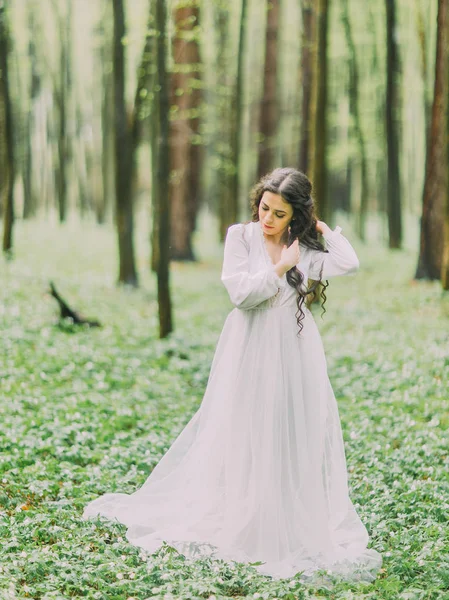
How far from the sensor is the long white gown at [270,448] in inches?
183

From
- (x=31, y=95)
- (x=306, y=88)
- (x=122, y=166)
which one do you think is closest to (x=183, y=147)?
(x=306, y=88)

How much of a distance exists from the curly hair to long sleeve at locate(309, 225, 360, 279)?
43 mm

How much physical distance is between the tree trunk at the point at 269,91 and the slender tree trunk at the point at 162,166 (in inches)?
425

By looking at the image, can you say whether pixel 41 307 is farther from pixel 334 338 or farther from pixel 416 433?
pixel 416 433

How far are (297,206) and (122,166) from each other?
1045 centimetres

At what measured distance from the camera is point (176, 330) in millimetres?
12141

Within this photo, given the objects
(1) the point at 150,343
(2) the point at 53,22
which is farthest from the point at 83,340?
(2) the point at 53,22

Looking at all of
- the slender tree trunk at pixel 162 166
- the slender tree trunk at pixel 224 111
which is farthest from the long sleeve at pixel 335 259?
the slender tree trunk at pixel 224 111

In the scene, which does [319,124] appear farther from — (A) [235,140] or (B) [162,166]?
(A) [235,140]

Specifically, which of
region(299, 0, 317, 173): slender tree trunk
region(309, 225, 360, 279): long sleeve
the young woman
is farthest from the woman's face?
region(299, 0, 317, 173): slender tree trunk

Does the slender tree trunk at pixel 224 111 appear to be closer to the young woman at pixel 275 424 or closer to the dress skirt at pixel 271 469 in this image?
the young woman at pixel 275 424

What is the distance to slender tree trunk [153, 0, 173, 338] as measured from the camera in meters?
10.3

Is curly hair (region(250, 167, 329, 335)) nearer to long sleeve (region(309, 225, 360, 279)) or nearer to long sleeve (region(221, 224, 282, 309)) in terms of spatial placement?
long sleeve (region(309, 225, 360, 279))

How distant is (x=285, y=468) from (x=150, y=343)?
6.52 metres
